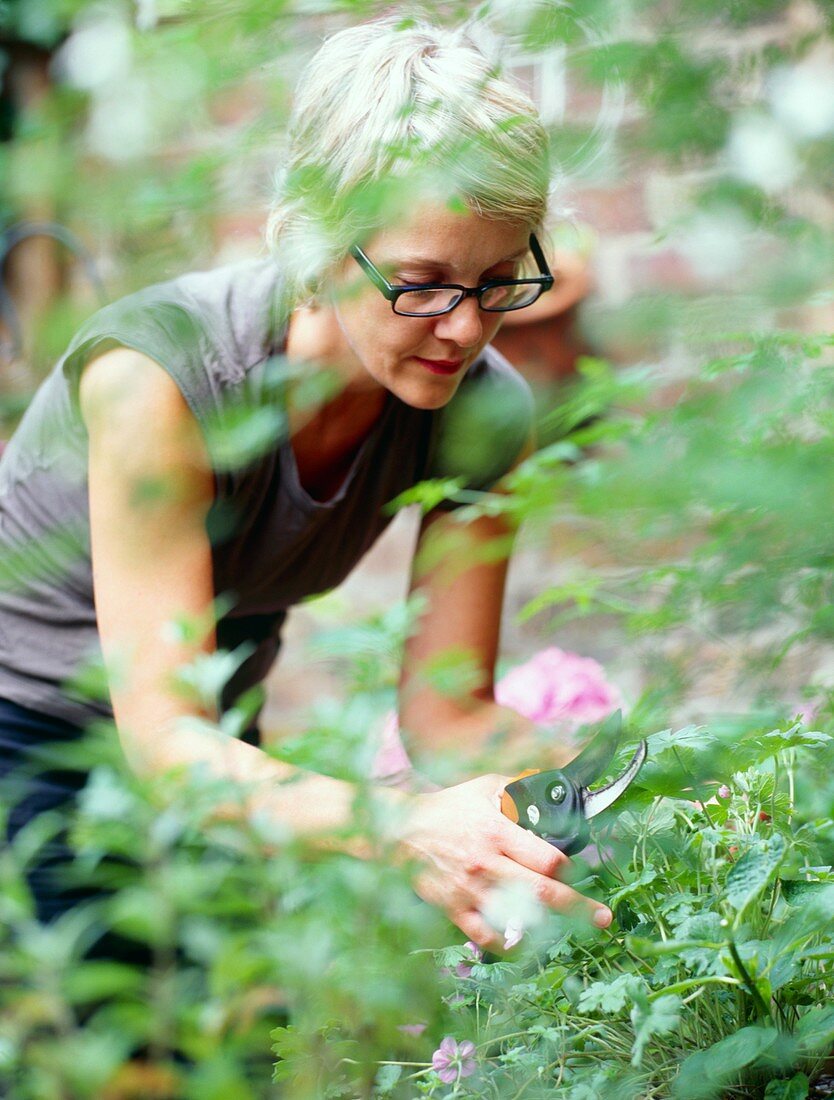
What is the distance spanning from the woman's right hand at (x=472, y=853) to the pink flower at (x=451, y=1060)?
0.12 meters

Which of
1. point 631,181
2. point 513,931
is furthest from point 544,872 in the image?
point 631,181

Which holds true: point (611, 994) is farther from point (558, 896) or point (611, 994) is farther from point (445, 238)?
point (445, 238)

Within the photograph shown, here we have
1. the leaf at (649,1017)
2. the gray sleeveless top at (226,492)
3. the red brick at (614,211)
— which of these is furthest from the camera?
the red brick at (614,211)

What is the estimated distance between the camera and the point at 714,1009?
85cm

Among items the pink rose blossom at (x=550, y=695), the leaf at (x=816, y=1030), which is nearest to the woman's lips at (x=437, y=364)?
the pink rose blossom at (x=550, y=695)

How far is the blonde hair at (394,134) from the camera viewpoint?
0.67 meters

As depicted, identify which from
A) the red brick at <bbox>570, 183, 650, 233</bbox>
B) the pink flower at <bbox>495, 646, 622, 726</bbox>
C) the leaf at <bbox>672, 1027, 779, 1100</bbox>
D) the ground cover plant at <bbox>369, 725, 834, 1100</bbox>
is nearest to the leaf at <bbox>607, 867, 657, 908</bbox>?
the ground cover plant at <bbox>369, 725, 834, 1100</bbox>

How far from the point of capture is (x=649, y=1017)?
695 mm

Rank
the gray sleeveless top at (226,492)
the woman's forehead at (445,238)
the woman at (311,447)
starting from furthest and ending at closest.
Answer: the gray sleeveless top at (226,492)
the woman's forehead at (445,238)
the woman at (311,447)

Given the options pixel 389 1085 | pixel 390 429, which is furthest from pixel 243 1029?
pixel 390 429

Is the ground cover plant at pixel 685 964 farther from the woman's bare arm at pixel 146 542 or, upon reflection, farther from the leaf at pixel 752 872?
the woman's bare arm at pixel 146 542

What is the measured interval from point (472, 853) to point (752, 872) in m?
0.31

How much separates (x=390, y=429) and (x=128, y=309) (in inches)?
38.7

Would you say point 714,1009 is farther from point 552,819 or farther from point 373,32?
point 373,32
